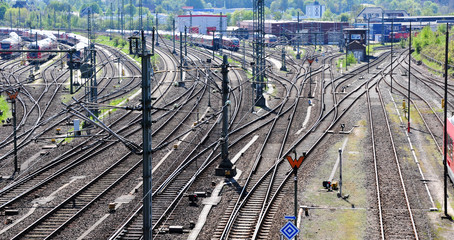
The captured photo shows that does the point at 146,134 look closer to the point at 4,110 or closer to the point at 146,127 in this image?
the point at 146,127

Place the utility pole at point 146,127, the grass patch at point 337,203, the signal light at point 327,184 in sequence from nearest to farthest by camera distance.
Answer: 1. the utility pole at point 146,127
2. the grass patch at point 337,203
3. the signal light at point 327,184

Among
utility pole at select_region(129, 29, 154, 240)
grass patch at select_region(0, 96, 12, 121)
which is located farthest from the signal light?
grass patch at select_region(0, 96, 12, 121)

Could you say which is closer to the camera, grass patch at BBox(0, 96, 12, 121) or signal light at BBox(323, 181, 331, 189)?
signal light at BBox(323, 181, 331, 189)

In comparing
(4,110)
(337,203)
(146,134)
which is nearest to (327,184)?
(337,203)

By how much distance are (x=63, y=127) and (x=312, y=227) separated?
23.8 m

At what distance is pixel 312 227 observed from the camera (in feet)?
74.9

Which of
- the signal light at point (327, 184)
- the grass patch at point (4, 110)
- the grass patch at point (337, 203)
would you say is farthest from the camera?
the grass patch at point (4, 110)

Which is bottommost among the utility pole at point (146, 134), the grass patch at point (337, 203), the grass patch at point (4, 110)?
the grass patch at point (337, 203)

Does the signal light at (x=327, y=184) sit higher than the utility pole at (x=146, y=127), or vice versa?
the utility pole at (x=146, y=127)

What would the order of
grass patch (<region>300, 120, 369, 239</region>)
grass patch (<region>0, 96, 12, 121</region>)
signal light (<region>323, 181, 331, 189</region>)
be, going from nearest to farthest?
grass patch (<region>300, 120, 369, 239</region>), signal light (<region>323, 181, 331, 189</region>), grass patch (<region>0, 96, 12, 121</region>)

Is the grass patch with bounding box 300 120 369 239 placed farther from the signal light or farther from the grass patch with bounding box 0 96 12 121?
the grass patch with bounding box 0 96 12 121

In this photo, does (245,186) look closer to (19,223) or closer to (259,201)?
(259,201)

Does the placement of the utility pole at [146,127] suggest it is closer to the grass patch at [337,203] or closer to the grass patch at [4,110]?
the grass patch at [337,203]


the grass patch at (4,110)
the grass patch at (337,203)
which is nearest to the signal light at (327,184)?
the grass patch at (337,203)
